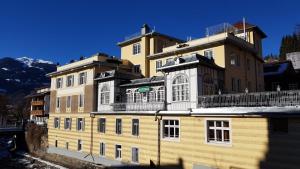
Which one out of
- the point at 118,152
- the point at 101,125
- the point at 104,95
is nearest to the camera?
the point at 118,152

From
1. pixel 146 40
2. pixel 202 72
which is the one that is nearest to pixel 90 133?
pixel 146 40

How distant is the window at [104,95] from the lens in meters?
33.6

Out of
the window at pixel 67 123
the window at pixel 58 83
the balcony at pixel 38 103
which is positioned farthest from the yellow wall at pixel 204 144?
the balcony at pixel 38 103

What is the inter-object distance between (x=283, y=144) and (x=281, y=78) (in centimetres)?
2352

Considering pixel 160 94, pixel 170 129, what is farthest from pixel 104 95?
pixel 170 129

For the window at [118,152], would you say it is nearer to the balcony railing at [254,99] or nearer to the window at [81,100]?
the window at [81,100]

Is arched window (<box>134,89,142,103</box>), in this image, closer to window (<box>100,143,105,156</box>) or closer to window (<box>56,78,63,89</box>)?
window (<box>100,143,105,156</box>)

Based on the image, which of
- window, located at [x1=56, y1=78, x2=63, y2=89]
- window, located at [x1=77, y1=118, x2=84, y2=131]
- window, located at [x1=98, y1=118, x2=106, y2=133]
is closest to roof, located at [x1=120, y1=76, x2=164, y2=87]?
window, located at [x1=98, y1=118, x2=106, y2=133]

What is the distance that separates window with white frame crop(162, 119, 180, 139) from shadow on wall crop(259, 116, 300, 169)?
8036mm

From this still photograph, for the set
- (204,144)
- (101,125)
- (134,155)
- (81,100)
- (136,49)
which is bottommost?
(134,155)

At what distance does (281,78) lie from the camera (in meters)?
38.2

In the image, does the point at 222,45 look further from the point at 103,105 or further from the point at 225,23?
the point at 103,105

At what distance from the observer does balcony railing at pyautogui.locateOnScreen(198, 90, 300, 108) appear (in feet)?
57.4

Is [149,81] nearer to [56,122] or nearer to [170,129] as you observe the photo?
[170,129]
